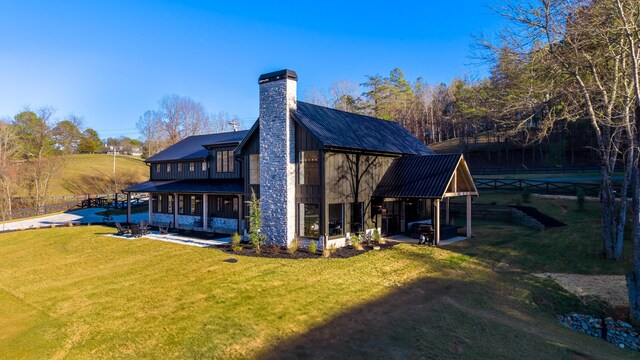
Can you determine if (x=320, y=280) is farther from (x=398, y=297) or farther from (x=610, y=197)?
(x=610, y=197)

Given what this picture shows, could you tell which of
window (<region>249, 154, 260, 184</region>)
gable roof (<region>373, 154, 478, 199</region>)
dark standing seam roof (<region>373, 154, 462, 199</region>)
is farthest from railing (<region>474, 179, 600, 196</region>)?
window (<region>249, 154, 260, 184</region>)

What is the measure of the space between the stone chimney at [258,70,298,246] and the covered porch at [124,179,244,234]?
344 centimetres

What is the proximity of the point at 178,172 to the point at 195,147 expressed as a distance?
2.43 metres

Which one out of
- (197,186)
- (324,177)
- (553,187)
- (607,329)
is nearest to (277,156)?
(324,177)

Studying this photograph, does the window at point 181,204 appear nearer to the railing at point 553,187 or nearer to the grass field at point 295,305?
the grass field at point 295,305

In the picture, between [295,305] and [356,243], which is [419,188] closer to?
[356,243]

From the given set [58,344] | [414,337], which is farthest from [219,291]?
[414,337]

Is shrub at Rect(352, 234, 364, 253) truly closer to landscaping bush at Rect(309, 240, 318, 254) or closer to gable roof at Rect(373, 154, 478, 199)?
landscaping bush at Rect(309, 240, 318, 254)

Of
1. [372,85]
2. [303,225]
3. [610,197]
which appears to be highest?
[372,85]

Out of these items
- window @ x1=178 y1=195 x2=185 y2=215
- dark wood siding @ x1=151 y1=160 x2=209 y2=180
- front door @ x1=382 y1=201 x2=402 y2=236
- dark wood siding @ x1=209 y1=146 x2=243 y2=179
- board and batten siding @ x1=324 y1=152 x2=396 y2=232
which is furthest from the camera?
dark wood siding @ x1=151 y1=160 x2=209 y2=180

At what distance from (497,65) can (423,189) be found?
6721mm

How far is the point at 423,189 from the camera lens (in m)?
18.8

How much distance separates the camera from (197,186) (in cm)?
2512

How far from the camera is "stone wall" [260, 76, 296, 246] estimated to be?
18.0 metres
